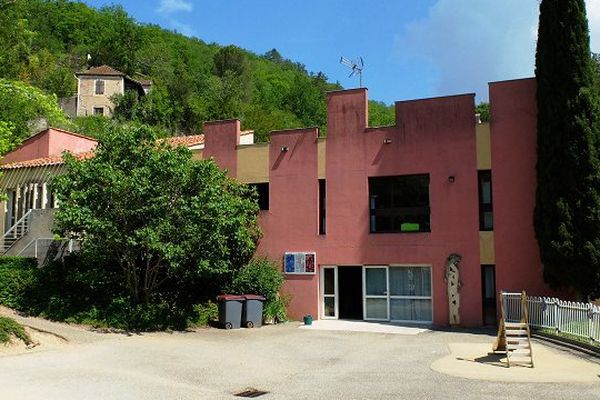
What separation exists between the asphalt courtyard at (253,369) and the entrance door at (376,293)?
3.26 m

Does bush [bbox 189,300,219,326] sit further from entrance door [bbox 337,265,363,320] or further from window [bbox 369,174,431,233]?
window [bbox 369,174,431,233]

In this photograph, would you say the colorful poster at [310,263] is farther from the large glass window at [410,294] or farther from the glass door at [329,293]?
the large glass window at [410,294]

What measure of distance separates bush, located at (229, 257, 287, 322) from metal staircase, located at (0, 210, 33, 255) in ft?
32.1

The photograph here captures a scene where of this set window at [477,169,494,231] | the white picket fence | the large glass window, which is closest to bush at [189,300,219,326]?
the large glass window

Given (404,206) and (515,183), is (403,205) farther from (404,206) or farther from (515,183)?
(515,183)

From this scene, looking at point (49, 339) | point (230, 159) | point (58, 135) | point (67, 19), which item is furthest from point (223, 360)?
point (67, 19)

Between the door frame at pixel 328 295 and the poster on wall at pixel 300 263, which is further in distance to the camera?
the poster on wall at pixel 300 263

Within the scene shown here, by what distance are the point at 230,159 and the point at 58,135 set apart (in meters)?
12.8

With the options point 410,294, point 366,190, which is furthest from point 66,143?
point 410,294

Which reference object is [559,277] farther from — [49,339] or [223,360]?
[49,339]

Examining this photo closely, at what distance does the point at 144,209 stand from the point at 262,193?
675 centimetres

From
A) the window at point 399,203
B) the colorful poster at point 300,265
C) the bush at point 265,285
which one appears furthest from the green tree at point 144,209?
the window at point 399,203

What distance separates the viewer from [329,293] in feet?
68.0

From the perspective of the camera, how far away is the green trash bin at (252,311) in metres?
18.6
